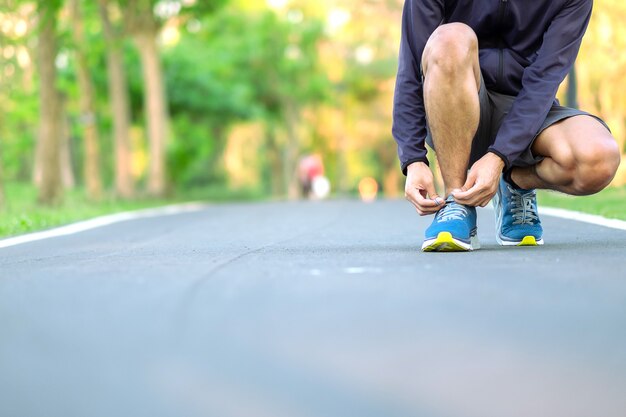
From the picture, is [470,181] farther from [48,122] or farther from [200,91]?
[200,91]

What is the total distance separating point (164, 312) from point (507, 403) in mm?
1013

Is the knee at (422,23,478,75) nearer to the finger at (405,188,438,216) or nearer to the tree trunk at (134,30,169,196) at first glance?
the finger at (405,188,438,216)

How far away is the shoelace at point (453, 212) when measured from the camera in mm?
4789

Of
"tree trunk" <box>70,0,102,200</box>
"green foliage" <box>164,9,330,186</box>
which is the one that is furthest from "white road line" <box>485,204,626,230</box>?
"green foliage" <box>164,9,330,186</box>

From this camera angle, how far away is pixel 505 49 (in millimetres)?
5246

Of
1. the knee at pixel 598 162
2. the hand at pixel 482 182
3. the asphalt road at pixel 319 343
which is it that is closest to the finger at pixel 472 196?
the hand at pixel 482 182

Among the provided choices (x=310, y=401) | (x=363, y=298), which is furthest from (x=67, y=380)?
(x=363, y=298)

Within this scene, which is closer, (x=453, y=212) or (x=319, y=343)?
(x=319, y=343)

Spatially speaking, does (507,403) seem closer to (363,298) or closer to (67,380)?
(363,298)

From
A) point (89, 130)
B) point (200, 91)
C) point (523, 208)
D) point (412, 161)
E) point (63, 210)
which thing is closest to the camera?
point (412, 161)

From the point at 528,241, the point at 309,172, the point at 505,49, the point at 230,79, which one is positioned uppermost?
the point at 505,49

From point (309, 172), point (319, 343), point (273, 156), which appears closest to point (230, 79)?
point (273, 156)

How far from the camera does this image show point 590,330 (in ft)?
9.36

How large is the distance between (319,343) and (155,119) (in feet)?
80.4
